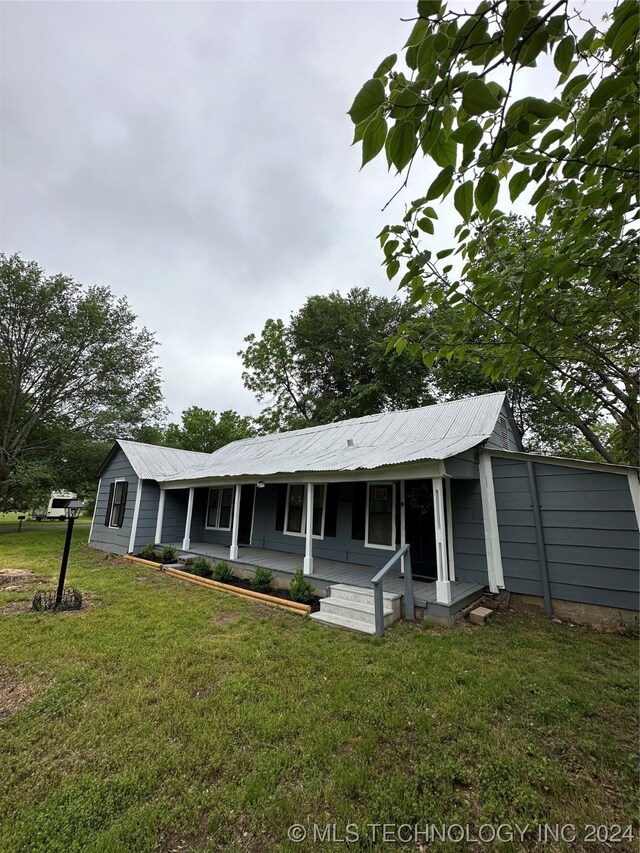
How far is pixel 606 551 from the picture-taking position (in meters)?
5.24

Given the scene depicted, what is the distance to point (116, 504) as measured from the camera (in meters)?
11.6

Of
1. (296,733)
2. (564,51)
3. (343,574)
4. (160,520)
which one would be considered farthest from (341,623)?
(160,520)

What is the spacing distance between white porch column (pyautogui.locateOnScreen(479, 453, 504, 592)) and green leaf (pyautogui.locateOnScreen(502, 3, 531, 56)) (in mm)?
6382

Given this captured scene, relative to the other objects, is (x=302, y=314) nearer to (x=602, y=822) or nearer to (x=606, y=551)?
(x=606, y=551)

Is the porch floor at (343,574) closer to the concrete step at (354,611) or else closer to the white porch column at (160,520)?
the concrete step at (354,611)

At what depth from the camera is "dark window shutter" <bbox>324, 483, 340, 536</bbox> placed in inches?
329

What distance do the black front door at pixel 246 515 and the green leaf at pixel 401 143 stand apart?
9892 mm

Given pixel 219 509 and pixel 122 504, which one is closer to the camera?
pixel 219 509

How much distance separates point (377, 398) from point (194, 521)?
40.4ft

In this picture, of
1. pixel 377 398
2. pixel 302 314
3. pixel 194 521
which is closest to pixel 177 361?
pixel 302 314

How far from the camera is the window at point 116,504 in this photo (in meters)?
11.3

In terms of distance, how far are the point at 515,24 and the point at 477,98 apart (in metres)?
0.22

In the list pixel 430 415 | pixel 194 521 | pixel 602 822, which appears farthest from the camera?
pixel 194 521

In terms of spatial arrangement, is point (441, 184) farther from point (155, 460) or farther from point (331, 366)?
point (331, 366)
